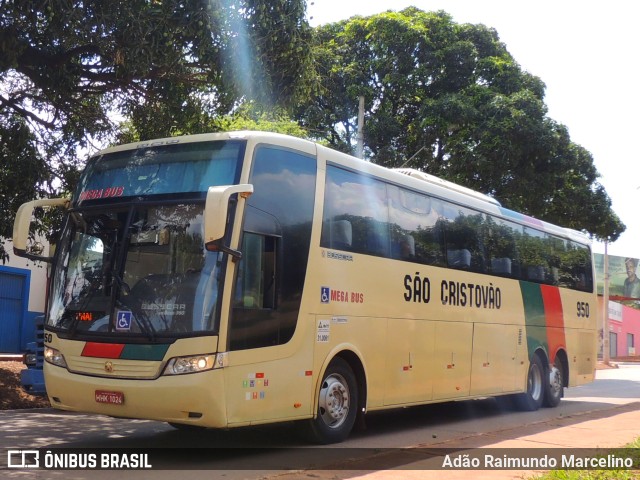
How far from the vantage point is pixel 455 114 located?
82.8 ft

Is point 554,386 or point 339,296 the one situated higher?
point 339,296

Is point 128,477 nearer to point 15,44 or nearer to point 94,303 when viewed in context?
point 94,303

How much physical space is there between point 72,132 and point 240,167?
8.60 metres

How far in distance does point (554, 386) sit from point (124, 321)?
1070 cm

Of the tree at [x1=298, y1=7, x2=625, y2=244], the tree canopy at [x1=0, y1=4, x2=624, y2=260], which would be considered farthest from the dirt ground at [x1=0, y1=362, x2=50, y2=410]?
the tree at [x1=298, y1=7, x2=625, y2=244]

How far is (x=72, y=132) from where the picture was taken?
15867 millimetres

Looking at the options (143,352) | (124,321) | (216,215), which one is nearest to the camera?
(216,215)

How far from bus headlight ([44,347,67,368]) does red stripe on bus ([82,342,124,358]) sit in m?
0.38

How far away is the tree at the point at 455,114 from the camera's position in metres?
24.9

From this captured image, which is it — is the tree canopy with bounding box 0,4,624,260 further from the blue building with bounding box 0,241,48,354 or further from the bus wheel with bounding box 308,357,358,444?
the blue building with bounding box 0,241,48,354

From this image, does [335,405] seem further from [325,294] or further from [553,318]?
[553,318]

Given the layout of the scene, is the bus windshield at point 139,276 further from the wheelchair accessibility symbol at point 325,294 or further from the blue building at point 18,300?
the blue building at point 18,300

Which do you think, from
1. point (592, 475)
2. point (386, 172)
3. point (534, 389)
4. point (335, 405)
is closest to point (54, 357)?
point (335, 405)

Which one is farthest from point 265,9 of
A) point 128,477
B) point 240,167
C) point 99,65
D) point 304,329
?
point 128,477
